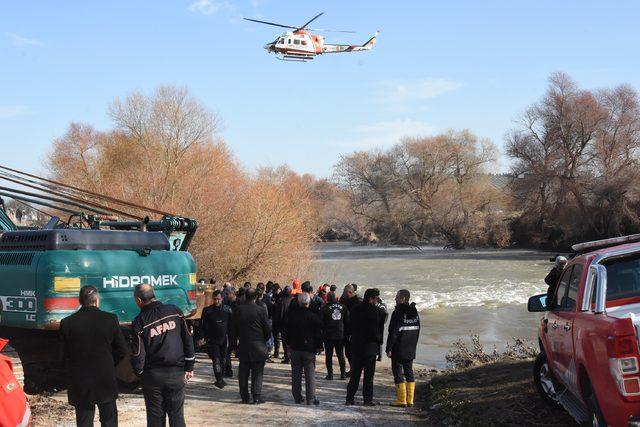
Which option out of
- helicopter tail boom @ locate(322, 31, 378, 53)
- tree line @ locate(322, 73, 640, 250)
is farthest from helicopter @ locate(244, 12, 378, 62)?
tree line @ locate(322, 73, 640, 250)

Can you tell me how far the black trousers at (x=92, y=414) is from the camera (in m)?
6.11

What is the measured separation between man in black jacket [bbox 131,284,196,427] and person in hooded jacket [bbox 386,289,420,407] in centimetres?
379

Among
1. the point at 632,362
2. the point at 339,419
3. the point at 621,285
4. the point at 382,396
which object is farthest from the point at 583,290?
the point at 382,396

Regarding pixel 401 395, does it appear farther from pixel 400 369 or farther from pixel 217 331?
pixel 217 331

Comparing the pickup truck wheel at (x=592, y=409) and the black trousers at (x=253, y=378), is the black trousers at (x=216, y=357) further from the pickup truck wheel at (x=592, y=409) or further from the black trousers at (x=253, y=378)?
the pickup truck wheel at (x=592, y=409)

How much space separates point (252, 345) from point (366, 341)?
5.06 ft

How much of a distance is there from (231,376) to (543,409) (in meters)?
5.97

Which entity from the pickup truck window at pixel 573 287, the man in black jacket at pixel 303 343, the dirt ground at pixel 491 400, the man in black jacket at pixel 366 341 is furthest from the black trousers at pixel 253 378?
the pickup truck window at pixel 573 287

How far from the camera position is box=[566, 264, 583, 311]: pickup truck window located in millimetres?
6713

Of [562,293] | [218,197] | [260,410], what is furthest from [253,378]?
[218,197]

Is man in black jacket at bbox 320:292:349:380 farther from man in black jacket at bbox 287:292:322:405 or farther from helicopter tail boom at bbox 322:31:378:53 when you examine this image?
helicopter tail boom at bbox 322:31:378:53

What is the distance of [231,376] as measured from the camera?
12.3m

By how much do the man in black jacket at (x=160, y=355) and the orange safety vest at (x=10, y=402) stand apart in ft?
4.99

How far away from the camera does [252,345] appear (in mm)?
9828
